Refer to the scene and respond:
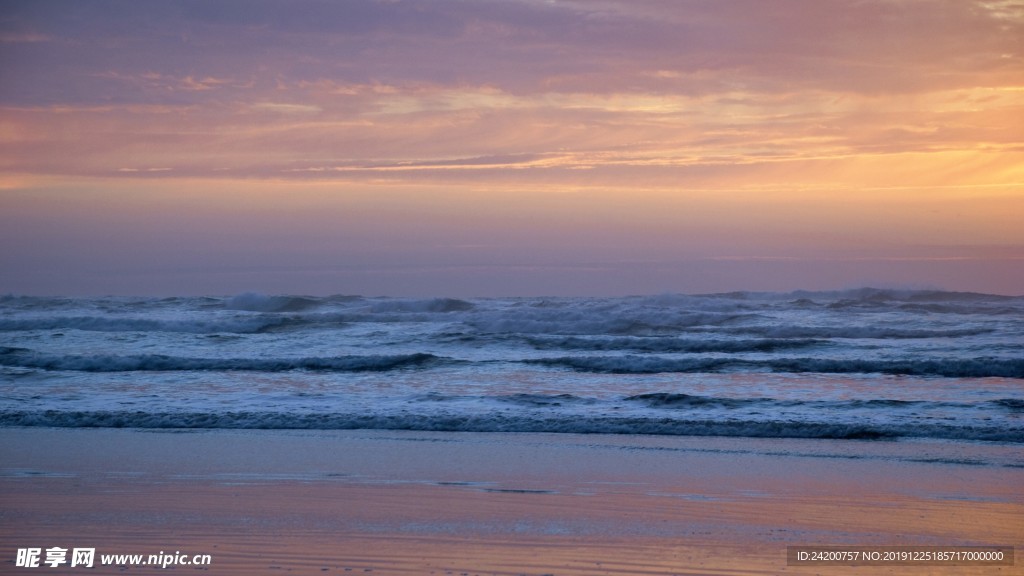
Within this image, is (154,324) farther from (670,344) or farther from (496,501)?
(496,501)

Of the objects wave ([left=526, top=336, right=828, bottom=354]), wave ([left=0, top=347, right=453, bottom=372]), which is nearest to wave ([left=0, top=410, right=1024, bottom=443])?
wave ([left=0, top=347, right=453, bottom=372])

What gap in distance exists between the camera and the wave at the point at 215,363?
631 inches

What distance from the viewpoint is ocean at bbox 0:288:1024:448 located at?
34.7 feet

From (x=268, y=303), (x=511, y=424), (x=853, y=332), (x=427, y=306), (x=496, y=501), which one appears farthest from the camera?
(x=268, y=303)

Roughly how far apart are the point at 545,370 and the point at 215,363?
6.39 metres

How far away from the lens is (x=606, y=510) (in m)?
6.48

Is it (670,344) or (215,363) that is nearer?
(215,363)

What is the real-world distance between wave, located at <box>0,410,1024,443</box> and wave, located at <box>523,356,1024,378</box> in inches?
213

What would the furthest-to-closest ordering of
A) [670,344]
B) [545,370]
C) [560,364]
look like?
[670,344]
[560,364]
[545,370]

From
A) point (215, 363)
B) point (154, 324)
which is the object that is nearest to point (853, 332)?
point (215, 363)

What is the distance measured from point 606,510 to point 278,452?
3.94 metres

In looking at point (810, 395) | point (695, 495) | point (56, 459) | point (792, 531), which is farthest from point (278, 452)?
point (810, 395)

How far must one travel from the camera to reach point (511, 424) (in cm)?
1047

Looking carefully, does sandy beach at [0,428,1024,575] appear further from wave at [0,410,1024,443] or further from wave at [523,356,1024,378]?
wave at [523,356,1024,378]
